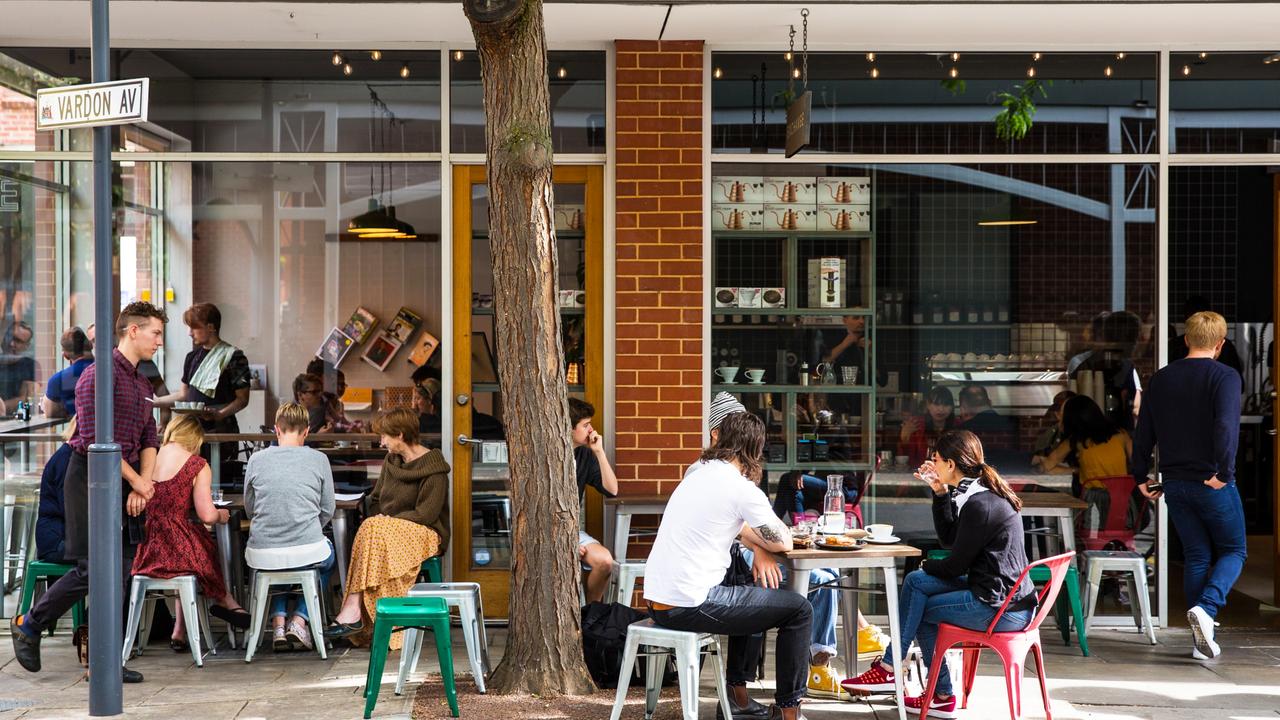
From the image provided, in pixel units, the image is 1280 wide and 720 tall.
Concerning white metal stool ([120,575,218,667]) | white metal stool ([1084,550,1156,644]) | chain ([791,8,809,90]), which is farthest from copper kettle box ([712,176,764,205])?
white metal stool ([120,575,218,667])

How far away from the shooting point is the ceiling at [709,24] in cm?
648

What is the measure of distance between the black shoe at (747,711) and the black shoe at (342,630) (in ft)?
7.30

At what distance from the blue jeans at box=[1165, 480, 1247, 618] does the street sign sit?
5.42 meters

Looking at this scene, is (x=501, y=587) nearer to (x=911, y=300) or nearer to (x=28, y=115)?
(x=911, y=300)

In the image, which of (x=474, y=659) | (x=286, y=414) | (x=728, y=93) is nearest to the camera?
(x=474, y=659)

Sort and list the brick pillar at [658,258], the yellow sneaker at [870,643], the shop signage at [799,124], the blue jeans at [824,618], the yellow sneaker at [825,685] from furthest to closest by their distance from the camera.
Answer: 1. the brick pillar at [658,258]
2. the shop signage at [799,124]
3. the yellow sneaker at [870,643]
4. the blue jeans at [824,618]
5. the yellow sneaker at [825,685]

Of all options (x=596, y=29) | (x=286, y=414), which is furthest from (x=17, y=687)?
(x=596, y=29)

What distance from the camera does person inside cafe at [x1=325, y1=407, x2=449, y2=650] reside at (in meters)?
6.57

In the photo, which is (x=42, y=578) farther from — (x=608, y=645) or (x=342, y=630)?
(x=608, y=645)

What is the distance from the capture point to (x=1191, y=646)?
22.7 ft

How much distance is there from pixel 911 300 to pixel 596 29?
2.38 m

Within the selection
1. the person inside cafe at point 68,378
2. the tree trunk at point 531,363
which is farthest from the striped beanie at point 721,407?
the person inside cafe at point 68,378

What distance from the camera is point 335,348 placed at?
24.3 feet

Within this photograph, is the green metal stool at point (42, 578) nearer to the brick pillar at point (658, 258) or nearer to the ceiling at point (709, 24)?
the ceiling at point (709, 24)
